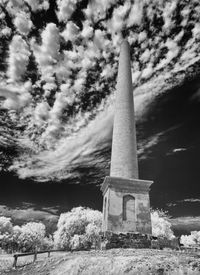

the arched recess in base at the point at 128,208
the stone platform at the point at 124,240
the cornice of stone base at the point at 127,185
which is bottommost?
the stone platform at the point at 124,240

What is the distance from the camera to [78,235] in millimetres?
36625

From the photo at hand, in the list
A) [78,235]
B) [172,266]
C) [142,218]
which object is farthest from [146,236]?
[78,235]

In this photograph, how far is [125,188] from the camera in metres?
12.9

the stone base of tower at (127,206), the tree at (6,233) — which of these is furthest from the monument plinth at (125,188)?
the tree at (6,233)

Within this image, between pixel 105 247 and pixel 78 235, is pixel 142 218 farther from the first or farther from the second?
pixel 78 235

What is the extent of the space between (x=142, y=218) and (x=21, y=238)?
45.7 metres

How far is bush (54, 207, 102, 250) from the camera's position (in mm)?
35250

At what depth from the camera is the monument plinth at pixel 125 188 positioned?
12172mm

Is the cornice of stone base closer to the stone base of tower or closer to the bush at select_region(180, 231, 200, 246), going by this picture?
the stone base of tower

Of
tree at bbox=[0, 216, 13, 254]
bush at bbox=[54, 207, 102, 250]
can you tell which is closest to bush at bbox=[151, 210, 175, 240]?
bush at bbox=[54, 207, 102, 250]

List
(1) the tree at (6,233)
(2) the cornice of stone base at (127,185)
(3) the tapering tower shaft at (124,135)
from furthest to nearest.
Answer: (1) the tree at (6,233), (3) the tapering tower shaft at (124,135), (2) the cornice of stone base at (127,185)

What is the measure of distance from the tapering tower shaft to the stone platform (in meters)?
3.26

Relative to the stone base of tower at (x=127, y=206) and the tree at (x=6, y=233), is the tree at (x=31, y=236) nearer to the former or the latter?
the tree at (x=6, y=233)

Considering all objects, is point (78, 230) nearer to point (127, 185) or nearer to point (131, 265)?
point (127, 185)
